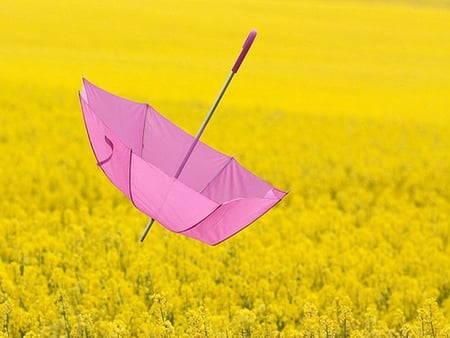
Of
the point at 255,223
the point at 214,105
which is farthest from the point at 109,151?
the point at 255,223

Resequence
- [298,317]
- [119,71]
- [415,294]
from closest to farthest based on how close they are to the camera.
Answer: [298,317]
[415,294]
[119,71]

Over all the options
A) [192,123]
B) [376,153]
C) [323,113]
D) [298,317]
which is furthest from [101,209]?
[323,113]

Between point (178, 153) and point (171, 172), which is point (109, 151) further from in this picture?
point (178, 153)

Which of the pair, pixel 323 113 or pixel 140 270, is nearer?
pixel 140 270

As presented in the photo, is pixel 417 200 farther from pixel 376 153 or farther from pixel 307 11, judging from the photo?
pixel 307 11

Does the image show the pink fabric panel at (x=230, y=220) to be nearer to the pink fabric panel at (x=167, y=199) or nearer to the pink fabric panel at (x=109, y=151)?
the pink fabric panel at (x=167, y=199)
